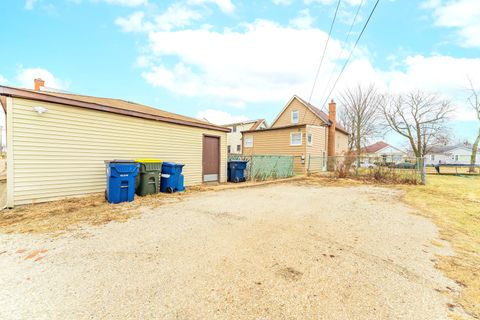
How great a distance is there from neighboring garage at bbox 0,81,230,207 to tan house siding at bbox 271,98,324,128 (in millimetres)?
13355

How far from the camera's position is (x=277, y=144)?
18031 mm

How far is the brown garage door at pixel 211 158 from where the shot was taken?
33.6 feet

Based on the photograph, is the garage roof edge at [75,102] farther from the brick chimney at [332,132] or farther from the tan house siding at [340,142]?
the tan house siding at [340,142]

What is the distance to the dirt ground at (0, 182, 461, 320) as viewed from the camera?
6.49 feet

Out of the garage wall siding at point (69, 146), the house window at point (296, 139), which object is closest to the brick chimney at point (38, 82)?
the garage wall siding at point (69, 146)

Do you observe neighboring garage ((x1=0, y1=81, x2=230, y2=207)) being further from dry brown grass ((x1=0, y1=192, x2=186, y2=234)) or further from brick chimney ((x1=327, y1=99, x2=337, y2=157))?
brick chimney ((x1=327, y1=99, x2=337, y2=157))

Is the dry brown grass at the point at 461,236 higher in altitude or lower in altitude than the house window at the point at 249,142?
lower

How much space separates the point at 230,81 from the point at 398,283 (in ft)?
67.9

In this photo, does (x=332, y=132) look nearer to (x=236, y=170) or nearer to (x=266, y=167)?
(x=266, y=167)

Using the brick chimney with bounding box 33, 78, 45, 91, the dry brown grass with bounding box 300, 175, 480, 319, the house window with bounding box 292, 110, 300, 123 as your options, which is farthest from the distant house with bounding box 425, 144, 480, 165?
the brick chimney with bounding box 33, 78, 45, 91

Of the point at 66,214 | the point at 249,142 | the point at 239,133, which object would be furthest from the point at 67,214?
the point at 239,133

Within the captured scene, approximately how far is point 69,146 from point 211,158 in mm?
5598

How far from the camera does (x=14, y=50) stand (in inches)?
425

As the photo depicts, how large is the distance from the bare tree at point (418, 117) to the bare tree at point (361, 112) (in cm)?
132
